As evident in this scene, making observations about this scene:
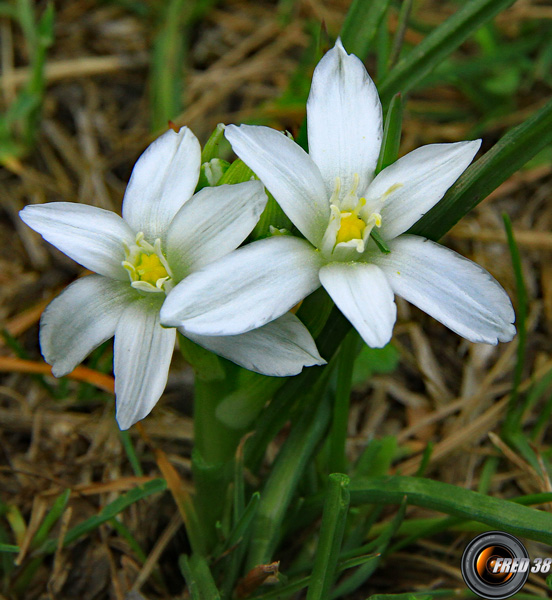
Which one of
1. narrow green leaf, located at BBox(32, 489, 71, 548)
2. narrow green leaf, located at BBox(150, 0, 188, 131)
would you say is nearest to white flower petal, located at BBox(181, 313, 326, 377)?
narrow green leaf, located at BBox(32, 489, 71, 548)

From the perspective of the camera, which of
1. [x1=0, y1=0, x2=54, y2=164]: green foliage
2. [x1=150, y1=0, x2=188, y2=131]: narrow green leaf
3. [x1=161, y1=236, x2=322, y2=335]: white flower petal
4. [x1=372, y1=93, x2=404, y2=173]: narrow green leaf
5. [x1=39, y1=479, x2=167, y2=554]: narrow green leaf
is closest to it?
[x1=161, y1=236, x2=322, y2=335]: white flower petal

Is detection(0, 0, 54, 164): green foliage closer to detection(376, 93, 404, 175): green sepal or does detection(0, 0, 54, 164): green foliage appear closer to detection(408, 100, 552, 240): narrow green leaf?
detection(376, 93, 404, 175): green sepal

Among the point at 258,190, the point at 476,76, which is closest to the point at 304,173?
the point at 258,190

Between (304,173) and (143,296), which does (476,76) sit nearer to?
(304,173)

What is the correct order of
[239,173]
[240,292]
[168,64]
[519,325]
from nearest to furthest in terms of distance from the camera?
[240,292] < [239,173] < [519,325] < [168,64]

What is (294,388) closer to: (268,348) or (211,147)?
(268,348)

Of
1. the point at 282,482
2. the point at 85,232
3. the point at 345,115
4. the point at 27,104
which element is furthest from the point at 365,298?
the point at 27,104

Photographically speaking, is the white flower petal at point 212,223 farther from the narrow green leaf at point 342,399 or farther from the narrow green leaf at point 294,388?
the narrow green leaf at point 342,399
